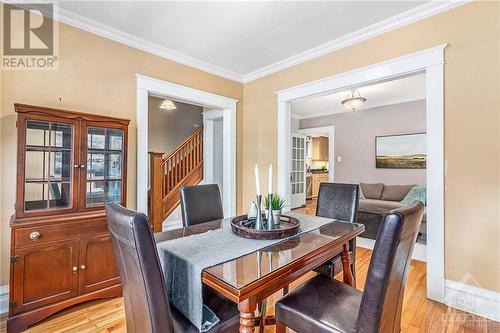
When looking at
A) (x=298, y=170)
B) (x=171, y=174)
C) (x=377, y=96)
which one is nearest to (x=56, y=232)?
(x=171, y=174)

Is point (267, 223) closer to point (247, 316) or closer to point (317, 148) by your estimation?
point (247, 316)

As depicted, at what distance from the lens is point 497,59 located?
1.92 meters

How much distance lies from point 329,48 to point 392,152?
3550mm

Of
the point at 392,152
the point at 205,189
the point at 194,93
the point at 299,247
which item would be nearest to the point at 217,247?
the point at 299,247

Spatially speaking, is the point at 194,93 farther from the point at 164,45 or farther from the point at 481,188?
the point at 481,188

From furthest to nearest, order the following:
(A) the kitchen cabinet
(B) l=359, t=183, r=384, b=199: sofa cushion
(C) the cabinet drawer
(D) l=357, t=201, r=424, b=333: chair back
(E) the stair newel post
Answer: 1. (A) the kitchen cabinet
2. (B) l=359, t=183, r=384, b=199: sofa cushion
3. (E) the stair newel post
4. (C) the cabinet drawer
5. (D) l=357, t=201, r=424, b=333: chair back

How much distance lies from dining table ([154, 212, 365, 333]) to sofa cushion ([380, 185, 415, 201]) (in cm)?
375

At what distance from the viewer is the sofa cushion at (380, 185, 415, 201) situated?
15.6ft

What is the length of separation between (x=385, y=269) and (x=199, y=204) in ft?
5.26

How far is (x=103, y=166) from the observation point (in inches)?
88.0

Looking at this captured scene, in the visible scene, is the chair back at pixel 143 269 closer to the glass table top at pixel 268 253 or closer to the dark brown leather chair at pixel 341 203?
the glass table top at pixel 268 253

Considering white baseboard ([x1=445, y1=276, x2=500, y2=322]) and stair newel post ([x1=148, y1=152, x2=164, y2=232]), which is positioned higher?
stair newel post ([x1=148, y1=152, x2=164, y2=232])
